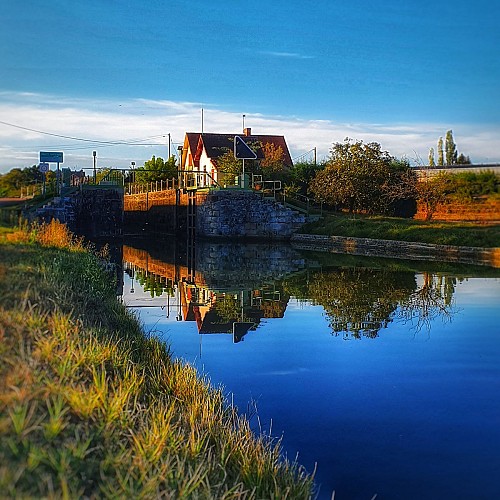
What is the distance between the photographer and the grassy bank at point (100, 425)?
3.67 meters

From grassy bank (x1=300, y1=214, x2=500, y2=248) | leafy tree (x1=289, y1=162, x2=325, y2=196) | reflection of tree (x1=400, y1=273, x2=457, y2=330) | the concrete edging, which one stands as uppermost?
leafy tree (x1=289, y1=162, x2=325, y2=196)

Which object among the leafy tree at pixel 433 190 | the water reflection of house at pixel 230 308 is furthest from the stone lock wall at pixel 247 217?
the water reflection of house at pixel 230 308

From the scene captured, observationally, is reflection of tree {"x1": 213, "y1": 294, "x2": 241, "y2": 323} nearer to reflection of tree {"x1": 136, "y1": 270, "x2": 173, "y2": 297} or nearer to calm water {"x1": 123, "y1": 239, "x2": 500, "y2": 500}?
calm water {"x1": 123, "y1": 239, "x2": 500, "y2": 500}

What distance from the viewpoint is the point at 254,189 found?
37531mm

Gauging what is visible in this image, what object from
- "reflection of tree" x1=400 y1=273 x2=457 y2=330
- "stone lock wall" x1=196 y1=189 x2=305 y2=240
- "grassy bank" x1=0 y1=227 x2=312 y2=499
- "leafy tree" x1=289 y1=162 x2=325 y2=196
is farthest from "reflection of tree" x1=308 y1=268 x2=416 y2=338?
"leafy tree" x1=289 y1=162 x2=325 y2=196

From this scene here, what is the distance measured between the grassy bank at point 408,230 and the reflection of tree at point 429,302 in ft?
22.4

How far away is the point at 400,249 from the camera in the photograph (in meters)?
27.0

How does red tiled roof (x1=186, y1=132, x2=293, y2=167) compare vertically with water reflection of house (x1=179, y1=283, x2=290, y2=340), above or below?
above

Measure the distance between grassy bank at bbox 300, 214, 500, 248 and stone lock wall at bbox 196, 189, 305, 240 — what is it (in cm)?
118

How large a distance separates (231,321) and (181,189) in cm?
2895

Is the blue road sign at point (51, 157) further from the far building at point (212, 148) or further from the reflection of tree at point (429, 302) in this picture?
the reflection of tree at point (429, 302)

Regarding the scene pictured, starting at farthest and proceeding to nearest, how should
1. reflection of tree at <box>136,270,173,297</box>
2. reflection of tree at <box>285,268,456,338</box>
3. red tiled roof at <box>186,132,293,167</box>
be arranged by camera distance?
red tiled roof at <box>186,132,293,167</box>, reflection of tree at <box>136,270,173,297</box>, reflection of tree at <box>285,268,456,338</box>

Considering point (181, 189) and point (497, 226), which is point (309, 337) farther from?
point (181, 189)

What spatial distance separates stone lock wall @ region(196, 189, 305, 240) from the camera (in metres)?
36.2
